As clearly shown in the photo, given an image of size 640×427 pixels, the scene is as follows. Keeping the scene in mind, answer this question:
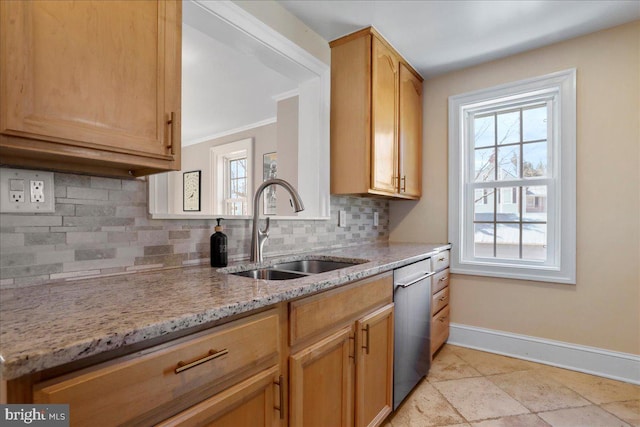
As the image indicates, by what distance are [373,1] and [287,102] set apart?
1.59 m

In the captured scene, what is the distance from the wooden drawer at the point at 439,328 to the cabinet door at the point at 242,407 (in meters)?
1.62

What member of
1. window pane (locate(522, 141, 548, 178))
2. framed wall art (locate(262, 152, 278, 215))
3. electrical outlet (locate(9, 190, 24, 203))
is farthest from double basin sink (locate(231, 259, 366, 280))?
framed wall art (locate(262, 152, 278, 215))

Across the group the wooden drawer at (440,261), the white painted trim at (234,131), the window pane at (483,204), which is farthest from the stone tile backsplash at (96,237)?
the white painted trim at (234,131)

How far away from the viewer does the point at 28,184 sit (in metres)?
1.04

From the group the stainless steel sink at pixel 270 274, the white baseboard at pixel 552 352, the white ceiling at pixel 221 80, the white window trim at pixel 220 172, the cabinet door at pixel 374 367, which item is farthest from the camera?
the white window trim at pixel 220 172

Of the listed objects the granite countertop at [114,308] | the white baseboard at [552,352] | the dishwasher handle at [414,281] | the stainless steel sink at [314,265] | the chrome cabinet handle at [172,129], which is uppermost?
the chrome cabinet handle at [172,129]

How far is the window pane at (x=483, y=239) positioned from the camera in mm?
2781

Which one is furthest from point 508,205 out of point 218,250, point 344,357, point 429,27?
point 218,250

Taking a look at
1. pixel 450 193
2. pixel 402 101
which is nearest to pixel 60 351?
pixel 402 101

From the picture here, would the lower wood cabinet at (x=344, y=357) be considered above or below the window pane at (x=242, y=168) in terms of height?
below

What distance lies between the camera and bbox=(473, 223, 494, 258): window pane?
2.78 metres

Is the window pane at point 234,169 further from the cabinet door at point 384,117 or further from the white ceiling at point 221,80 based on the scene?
the cabinet door at point 384,117

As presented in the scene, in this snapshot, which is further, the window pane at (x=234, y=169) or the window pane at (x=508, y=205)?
the window pane at (x=234, y=169)

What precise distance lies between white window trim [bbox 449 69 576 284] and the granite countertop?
189 cm
